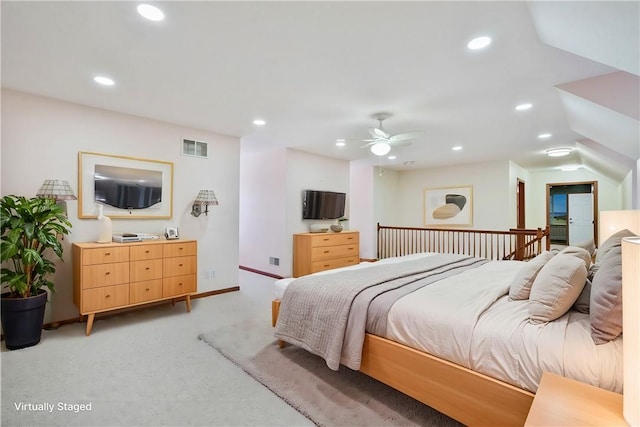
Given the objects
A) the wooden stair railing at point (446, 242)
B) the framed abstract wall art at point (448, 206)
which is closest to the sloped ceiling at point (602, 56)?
the wooden stair railing at point (446, 242)

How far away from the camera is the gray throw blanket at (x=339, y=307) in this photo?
2059 millimetres

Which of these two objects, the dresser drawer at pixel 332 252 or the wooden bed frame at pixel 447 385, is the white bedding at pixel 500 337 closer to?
the wooden bed frame at pixel 447 385

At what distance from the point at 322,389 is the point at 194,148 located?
139 inches

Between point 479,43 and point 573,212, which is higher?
point 479,43

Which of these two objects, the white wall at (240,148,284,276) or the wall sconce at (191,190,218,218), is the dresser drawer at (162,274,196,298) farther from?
the white wall at (240,148,284,276)

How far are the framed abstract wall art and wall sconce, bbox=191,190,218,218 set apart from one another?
5494 mm

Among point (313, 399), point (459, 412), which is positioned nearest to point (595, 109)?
point (459, 412)

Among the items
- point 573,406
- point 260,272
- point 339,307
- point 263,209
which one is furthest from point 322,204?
point 573,406

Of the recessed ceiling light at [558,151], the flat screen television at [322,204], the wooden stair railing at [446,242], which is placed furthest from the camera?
the wooden stair railing at [446,242]

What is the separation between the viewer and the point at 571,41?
5.70ft

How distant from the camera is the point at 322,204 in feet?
19.8

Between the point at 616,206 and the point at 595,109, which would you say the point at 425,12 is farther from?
the point at 616,206

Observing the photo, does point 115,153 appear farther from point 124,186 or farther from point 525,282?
point 525,282

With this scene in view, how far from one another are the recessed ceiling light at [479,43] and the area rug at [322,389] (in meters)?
2.47
